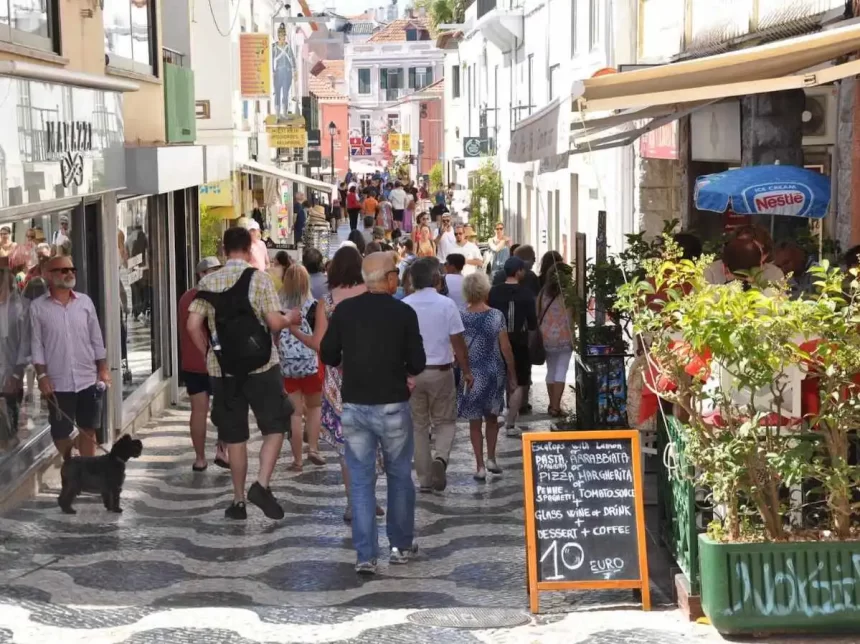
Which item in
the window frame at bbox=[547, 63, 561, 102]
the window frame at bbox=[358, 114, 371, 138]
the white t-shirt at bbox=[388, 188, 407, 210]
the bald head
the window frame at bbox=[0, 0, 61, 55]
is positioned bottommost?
the bald head

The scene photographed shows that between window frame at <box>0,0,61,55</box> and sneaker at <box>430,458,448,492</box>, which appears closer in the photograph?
window frame at <box>0,0,61,55</box>

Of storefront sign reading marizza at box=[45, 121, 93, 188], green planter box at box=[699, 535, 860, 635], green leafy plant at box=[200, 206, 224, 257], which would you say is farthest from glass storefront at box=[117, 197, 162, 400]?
green planter box at box=[699, 535, 860, 635]

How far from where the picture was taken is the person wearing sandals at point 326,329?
9.77m

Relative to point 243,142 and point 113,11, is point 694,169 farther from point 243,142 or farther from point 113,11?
point 243,142

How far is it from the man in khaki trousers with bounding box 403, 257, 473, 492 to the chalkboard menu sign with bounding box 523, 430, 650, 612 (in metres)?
2.87

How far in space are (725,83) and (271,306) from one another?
Answer: 3.19 meters

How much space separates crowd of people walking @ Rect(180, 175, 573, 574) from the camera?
833 centimetres

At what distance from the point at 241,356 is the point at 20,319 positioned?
2.07 meters

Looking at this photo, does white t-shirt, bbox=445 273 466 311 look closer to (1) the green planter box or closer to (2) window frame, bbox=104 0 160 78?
(2) window frame, bbox=104 0 160 78

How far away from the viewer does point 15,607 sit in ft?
25.1

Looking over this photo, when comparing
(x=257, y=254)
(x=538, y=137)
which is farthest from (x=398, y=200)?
(x=538, y=137)

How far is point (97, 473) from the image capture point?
10.1m

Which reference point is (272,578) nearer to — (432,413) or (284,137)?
(432,413)

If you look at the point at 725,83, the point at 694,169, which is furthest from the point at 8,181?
the point at 694,169
